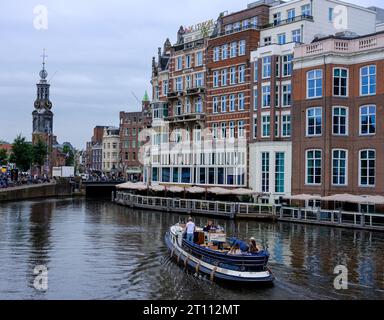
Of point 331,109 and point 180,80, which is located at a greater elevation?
point 180,80

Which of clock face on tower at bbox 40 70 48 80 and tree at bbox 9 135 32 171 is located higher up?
clock face on tower at bbox 40 70 48 80

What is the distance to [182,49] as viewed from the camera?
85375mm

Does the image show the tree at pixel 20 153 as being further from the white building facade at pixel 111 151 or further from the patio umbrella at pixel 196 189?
the patio umbrella at pixel 196 189

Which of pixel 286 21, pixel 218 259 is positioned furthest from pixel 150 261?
pixel 286 21

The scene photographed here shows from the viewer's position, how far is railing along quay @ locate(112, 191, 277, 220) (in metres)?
58.4

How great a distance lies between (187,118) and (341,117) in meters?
28.5

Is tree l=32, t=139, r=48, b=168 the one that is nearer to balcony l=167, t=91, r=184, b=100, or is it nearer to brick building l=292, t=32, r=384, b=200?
balcony l=167, t=91, r=184, b=100

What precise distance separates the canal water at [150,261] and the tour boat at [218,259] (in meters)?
0.56

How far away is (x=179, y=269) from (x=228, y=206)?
3046 centimetres

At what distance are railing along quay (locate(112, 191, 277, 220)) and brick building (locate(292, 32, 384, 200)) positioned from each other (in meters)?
5.16

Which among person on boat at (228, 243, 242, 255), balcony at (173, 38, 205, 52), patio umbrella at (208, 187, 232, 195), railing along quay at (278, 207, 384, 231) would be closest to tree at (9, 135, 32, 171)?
balcony at (173, 38, 205, 52)

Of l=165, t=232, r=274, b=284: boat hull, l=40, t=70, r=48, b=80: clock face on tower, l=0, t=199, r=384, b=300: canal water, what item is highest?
l=40, t=70, r=48, b=80: clock face on tower

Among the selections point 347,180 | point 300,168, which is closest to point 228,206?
point 300,168
